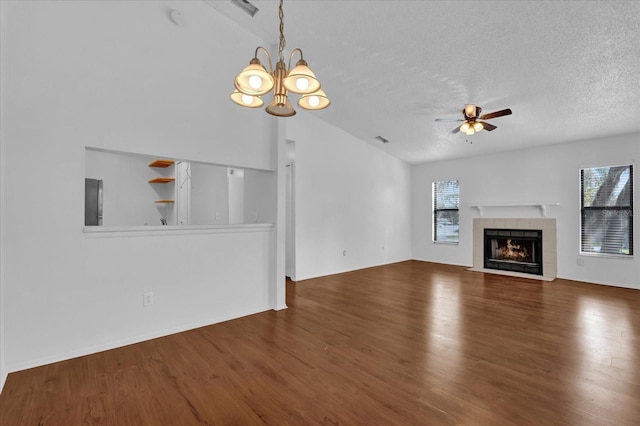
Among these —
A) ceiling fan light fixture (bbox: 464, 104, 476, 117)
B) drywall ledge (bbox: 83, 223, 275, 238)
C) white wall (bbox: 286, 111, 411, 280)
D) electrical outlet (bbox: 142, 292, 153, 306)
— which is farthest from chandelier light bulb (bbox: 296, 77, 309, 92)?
white wall (bbox: 286, 111, 411, 280)

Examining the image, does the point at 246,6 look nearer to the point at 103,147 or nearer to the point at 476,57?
the point at 103,147

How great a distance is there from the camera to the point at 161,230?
3.11 m

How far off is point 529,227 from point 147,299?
6977 mm

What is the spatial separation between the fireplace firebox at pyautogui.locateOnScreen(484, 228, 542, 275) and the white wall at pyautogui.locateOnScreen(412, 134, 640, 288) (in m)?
0.35

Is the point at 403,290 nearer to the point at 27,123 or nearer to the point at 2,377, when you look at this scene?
the point at 2,377

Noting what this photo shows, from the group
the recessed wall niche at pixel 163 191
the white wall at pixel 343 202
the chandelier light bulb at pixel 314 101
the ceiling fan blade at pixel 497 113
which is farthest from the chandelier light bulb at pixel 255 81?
the white wall at pixel 343 202

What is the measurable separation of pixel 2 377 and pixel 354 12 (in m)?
4.43

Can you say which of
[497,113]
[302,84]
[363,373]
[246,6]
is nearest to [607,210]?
[497,113]

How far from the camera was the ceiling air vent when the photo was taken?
3289 millimetres

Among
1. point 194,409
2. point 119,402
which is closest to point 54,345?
point 119,402

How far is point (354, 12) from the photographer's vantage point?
3.14 m

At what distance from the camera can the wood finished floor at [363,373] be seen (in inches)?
73.5

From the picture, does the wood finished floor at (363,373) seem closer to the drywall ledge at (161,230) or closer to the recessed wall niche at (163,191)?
the drywall ledge at (161,230)

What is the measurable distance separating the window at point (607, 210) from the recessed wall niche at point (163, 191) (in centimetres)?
639
